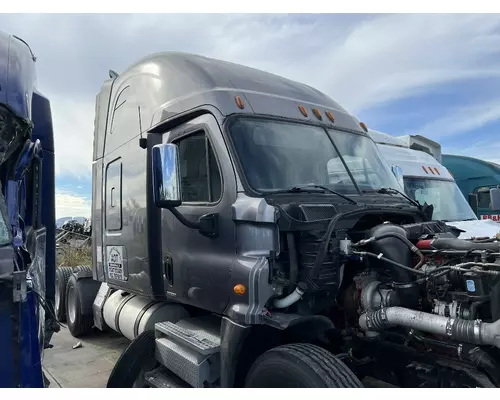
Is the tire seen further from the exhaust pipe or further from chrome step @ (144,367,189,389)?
the exhaust pipe

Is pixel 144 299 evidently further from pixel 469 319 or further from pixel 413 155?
pixel 413 155

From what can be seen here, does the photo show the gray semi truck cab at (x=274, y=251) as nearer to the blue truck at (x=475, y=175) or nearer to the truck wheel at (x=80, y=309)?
the truck wheel at (x=80, y=309)

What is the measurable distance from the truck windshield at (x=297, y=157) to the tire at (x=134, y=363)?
183cm

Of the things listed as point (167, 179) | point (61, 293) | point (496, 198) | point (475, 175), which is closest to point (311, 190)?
point (167, 179)

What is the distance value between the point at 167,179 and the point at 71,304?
4642mm

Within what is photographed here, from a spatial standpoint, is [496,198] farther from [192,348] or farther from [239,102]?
[192,348]

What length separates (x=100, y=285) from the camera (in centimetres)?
664

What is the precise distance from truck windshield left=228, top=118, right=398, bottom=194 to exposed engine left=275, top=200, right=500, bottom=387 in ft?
1.35

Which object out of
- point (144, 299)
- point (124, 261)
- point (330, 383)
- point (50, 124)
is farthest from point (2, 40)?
point (330, 383)

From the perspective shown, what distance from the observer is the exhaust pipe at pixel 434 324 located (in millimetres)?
2533

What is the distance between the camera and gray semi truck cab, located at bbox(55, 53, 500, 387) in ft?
9.66

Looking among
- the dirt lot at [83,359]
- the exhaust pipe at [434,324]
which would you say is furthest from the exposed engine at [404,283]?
the dirt lot at [83,359]

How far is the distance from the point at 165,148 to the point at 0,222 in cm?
114

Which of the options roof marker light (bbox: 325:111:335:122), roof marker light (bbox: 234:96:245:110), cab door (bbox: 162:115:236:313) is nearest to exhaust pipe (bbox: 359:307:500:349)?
cab door (bbox: 162:115:236:313)
